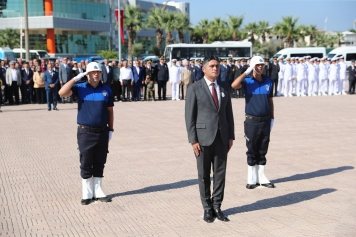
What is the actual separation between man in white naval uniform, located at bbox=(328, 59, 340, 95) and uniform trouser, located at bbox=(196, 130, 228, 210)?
71.8 ft

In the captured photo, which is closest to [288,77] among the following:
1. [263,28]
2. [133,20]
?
[133,20]

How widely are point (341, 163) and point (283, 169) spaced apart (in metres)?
1.30

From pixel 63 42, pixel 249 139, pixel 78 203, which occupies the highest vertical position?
pixel 63 42

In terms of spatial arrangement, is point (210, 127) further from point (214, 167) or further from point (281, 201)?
point (281, 201)

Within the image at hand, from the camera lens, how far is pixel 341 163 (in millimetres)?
9820

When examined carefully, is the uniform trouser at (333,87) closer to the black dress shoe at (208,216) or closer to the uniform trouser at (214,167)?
the uniform trouser at (214,167)

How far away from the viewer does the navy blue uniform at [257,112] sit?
784 centimetres

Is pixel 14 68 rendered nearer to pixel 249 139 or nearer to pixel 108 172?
pixel 108 172

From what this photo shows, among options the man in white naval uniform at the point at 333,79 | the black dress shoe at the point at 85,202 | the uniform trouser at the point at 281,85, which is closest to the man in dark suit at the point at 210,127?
the black dress shoe at the point at 85,202

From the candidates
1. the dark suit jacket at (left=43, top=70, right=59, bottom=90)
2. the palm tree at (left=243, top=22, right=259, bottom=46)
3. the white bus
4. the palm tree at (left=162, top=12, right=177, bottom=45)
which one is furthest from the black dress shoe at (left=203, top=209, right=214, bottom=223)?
the palm tree at (left=243, top=22, right=259, bottom=46)

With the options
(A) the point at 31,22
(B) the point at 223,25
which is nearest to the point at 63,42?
(A) the point at 31,22

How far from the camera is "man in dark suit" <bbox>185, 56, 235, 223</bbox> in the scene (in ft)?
20.5

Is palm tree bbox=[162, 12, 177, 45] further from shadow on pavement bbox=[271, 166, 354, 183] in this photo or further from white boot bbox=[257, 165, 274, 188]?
white boot bbox=[257, 165, 274, 188]

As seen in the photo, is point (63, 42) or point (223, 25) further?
point (223, 25)
